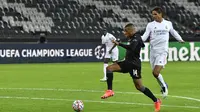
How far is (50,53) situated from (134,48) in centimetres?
2596

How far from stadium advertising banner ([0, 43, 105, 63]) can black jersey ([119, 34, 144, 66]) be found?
24833mm

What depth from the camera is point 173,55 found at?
40.6 m

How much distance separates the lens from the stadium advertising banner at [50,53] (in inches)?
1468

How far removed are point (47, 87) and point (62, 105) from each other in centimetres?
549

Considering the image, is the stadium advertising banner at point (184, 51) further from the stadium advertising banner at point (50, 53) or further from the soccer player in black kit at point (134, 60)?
the soccer player in black kit at point (134, 60)

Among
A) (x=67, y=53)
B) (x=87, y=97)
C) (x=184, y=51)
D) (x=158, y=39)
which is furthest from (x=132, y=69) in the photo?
(x=184, y=51)

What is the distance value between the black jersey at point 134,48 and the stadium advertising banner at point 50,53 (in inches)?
978

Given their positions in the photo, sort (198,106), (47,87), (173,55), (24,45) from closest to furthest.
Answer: (198,106) → (47,87) → (24,45) → (173,55)

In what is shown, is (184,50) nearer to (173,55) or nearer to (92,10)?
(173,55)

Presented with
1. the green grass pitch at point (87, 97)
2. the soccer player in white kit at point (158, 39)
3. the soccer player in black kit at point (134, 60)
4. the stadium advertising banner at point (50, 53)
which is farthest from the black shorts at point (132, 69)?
the stadium advertising banner at point (50, 53)

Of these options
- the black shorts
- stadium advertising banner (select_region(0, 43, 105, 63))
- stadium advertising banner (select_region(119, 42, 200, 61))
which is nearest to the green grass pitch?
the black shorts

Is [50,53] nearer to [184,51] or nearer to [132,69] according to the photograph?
[184,51]

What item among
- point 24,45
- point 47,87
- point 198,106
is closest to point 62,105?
point 198,106

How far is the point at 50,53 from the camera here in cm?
3850
